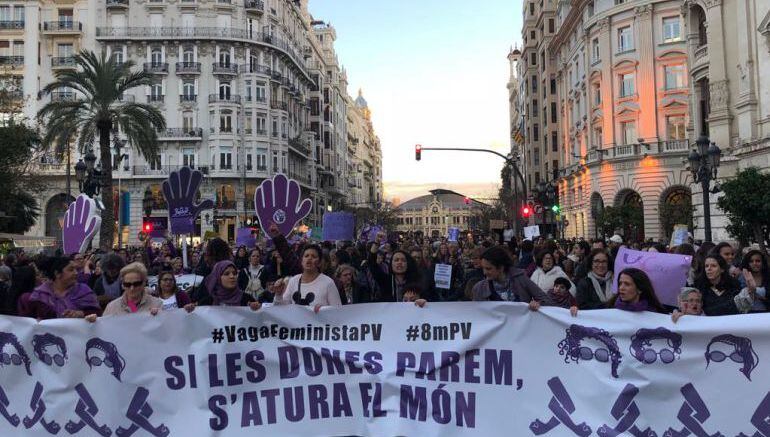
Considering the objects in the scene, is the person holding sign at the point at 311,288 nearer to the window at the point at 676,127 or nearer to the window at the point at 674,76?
the window at the point at 676,127

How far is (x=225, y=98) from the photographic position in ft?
194

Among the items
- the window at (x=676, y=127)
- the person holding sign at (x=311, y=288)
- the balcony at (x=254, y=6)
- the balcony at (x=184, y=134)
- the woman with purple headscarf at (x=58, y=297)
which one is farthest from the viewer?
the balcony at (x=254, y=6)

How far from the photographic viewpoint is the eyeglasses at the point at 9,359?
5.34m

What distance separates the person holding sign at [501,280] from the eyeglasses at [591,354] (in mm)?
1085

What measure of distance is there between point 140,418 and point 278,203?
5.50 metres

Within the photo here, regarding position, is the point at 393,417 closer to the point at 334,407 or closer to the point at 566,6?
the point at 334,407

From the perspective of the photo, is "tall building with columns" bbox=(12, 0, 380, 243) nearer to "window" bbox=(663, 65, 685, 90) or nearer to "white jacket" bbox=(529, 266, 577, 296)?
"window" bbox=(663, 65, 685, 90)

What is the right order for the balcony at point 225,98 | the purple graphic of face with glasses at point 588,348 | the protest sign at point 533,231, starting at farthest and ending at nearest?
1. the balcony at point 225,98
2. the protest sign at point 533,231
3. the purple graphic of face with glasses at point 588,348

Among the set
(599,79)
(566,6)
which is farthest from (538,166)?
(599,79)

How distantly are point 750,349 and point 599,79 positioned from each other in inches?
1874

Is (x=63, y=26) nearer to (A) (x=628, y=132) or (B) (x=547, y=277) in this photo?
(A) (x=628, y=132)

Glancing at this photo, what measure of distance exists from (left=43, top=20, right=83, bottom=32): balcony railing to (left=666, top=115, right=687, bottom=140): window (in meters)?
48.7

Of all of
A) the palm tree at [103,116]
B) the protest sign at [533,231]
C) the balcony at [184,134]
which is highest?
the balcony at [184,134]

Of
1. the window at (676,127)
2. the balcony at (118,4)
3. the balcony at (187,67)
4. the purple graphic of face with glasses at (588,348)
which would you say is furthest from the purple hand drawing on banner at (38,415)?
the balcony at (118,4)
